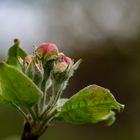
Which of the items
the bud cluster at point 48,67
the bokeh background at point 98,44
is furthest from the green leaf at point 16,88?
the bokeh background at point 98,44

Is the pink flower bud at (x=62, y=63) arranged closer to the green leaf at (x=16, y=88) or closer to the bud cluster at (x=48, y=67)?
the bud cluster at (x=48, y=67)

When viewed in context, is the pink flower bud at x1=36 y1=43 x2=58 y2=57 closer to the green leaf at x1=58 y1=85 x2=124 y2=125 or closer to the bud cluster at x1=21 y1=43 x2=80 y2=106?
the bud cluster at x1=21 y1=43 x2=80 y2=106

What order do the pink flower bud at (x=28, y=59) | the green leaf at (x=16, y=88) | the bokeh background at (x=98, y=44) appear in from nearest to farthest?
the green leaf at (x=16, y=88)
the pink flower bud at (x=28, y=59)
the bokeh background at (x=98, y=44)

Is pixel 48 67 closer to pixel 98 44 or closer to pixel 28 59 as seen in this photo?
pixel 28 59

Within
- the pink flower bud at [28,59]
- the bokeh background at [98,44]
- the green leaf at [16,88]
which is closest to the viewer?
the green leaf at [16,88]

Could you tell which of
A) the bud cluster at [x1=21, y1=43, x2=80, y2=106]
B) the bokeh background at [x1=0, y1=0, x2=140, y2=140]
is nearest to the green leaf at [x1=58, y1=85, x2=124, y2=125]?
the bud cluster at [x1=21, y1=43, x2=80, y2=106]

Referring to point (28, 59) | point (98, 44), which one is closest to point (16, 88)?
point (28, 59)

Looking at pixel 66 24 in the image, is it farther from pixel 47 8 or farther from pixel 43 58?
pixel 43 58
